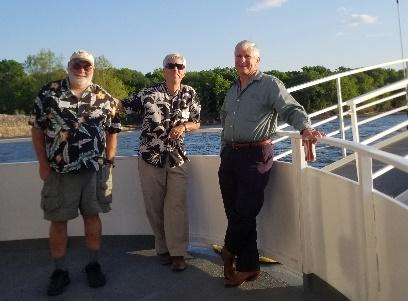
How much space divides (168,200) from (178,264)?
0.44m

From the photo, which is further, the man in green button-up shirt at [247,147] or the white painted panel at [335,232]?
the man in green button-up shirt at [247,147]

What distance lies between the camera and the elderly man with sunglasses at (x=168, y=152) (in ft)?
10.5

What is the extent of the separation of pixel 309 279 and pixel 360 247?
64 cm

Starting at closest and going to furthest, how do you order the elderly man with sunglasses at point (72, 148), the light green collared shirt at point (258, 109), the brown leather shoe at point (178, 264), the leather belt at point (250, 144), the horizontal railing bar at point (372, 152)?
the horizontal railing bar at point (372, 152) → the light green collared shirt at point (258, 109) → the leather belt at point (250, 144) → the elderly man with sunglasses at point (72, 148) → the brown leather shoe at point (178, 264)

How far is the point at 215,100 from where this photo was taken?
217 ft

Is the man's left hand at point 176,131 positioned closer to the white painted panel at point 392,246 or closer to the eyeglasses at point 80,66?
the eyeglasses at point 80,66

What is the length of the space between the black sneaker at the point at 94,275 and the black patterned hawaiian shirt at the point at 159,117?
77cm

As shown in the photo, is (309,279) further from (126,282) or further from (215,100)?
(215,100)

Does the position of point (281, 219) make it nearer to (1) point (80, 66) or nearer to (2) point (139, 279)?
(2) point (139, 279)

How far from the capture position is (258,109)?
275 cm

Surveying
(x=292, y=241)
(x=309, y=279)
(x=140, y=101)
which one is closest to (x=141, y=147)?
(x=140, y=101)

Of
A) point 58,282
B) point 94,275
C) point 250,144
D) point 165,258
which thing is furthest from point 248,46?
point 58,282

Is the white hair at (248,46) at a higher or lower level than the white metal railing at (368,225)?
higher

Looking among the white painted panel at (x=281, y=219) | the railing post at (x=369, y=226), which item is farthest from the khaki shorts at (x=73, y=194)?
the railing post at (x=369, y=226)
